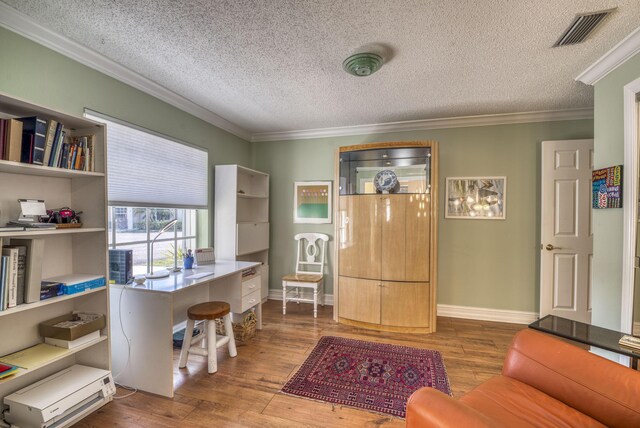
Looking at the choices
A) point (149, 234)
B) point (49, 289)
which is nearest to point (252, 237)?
point (149, 234)

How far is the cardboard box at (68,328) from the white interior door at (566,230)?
4168 mm

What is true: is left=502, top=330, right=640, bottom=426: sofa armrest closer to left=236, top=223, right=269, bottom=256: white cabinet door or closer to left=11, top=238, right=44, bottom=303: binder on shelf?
left=11, top=238, right=44, bottom=303: binder on shelf

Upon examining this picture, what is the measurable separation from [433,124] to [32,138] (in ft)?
12.3

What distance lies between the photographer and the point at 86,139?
1.85 m

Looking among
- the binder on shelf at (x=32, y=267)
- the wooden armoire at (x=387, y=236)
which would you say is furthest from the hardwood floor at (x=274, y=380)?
the binder on shelf at (x=32, y=267)

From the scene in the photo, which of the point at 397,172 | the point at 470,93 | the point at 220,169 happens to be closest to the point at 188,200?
the point at 220,169

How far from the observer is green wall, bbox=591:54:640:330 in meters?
2.06

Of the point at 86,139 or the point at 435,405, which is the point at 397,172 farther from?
the point at 86,139

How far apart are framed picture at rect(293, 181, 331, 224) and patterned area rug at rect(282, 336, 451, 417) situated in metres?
1.80

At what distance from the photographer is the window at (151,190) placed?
2.34m

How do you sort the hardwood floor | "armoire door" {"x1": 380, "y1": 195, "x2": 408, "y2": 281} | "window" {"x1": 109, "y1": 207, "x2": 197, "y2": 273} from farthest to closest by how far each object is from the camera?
"armoire door" {"x1": 380, "y1": 195, "x2": 408, "y2": 281} → "window" {"x1": 109, "y1": 207, "x2": 197, "y2": 273} → the hardwood floor

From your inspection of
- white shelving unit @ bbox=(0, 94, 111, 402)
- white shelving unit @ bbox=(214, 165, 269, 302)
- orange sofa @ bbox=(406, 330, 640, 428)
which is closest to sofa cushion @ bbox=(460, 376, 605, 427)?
orange sofa @ bbox=(406, 330, 640, 428)

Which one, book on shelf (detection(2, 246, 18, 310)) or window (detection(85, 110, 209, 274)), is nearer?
book on shelf (detection(2, 246, 18, 310))

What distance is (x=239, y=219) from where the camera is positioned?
3.81m
